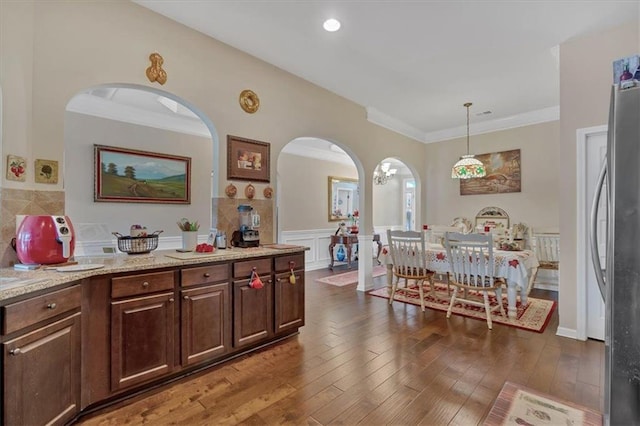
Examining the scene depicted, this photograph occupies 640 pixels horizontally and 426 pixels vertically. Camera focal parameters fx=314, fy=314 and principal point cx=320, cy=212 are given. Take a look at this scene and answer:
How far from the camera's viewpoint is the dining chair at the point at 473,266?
334cm

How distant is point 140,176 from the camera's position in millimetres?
4629

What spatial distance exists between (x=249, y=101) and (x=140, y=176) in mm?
2434

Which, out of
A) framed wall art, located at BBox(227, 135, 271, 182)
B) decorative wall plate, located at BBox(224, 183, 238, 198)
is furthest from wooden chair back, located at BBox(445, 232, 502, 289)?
decorative wall plate, located at BBox(224, 183, 238, 198)

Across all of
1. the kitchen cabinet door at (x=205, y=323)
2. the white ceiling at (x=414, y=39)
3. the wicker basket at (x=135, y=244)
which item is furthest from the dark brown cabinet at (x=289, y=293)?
the white ceiling at (x=414, y=39)

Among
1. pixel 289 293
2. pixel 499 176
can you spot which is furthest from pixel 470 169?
pixel 289 293

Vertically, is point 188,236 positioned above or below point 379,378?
above

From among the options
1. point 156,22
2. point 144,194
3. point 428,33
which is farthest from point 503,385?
point 144,194

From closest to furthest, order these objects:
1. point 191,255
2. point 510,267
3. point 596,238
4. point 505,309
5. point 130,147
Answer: point 596,238 → point 191,255 → point 510,267 → point 505,309 → point 130,147

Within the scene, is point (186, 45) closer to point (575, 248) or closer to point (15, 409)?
point (15, 409)

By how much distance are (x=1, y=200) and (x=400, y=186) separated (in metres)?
8.71

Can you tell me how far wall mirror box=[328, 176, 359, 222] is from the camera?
7.36 metres

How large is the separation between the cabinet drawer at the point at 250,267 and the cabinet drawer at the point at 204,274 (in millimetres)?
93

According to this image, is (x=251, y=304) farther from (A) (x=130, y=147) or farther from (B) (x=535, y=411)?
(A) (x=130, y=147)

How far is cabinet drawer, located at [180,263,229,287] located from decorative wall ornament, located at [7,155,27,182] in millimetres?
1154
